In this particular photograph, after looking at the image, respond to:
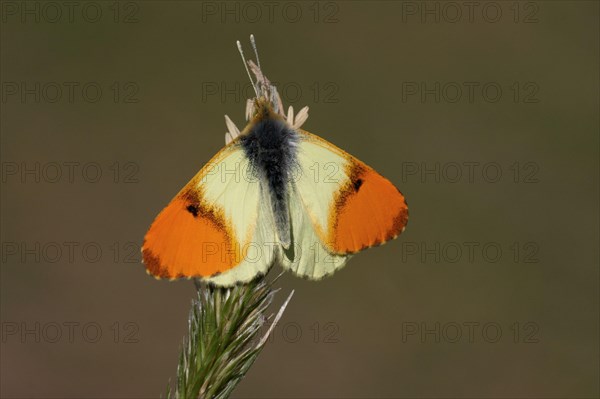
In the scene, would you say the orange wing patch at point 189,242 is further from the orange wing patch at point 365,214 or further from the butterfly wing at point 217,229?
the orange wing patch at point 365,214

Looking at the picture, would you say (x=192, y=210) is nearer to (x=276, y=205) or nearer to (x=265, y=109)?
(x=276, y=205)

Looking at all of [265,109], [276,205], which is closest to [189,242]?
[276,205]

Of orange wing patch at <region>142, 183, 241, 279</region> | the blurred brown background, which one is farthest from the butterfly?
the blurred brown background

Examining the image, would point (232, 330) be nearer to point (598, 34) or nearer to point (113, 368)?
point (113, 368)

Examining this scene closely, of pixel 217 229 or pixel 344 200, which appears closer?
pixel 217 229

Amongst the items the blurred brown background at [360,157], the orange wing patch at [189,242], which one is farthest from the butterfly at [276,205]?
the blurred brown background at [360,157]

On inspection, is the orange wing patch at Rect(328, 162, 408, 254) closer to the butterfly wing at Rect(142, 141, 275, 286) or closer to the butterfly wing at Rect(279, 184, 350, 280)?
the butterfly wing at Rect(279, 184, 350, 280)

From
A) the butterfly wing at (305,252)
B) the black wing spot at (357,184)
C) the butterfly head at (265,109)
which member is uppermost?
the butterfly head at (265,109)
